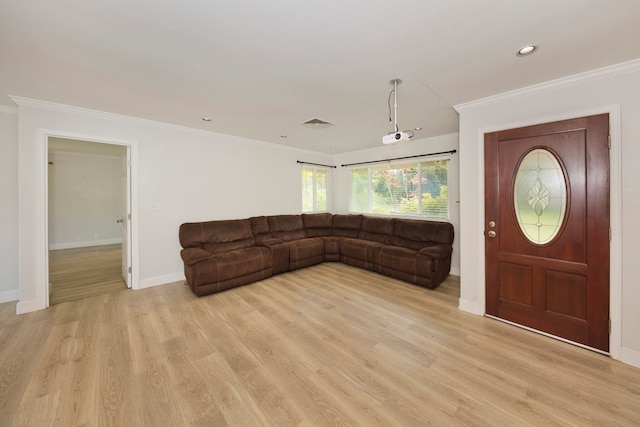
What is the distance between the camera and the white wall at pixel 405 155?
419 cm

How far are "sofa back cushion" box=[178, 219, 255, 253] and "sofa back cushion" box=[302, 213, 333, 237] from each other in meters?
1.39

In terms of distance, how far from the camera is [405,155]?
4.84m

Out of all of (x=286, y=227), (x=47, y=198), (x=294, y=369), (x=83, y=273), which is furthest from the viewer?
(x=286, y=227)

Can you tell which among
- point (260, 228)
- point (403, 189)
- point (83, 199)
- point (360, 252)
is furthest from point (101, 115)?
point (403, 189)

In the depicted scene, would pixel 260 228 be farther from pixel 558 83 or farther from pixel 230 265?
pixel 558 83

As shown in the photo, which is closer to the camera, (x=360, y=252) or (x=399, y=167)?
(x=360, y=252)

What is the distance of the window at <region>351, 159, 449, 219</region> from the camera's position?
14.6 ft

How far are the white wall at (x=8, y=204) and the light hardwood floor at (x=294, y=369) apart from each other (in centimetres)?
34

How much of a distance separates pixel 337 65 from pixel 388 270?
10.3 ft

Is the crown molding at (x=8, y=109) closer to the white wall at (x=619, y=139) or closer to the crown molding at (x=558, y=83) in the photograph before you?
the crown molding at (x=558, y=83)

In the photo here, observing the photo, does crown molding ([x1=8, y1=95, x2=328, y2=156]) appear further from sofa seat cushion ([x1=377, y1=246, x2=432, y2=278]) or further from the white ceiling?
sofa seat cushion ([x1=377, y1=246, x2=432, y2=278])

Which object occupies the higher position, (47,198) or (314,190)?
(314,190)

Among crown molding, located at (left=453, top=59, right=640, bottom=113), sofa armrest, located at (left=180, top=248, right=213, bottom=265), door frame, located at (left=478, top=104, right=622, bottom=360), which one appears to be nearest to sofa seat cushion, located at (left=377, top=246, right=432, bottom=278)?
door frame, located at (left=478, top=104, right=622, bottom=360)

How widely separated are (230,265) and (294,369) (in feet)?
6.45
